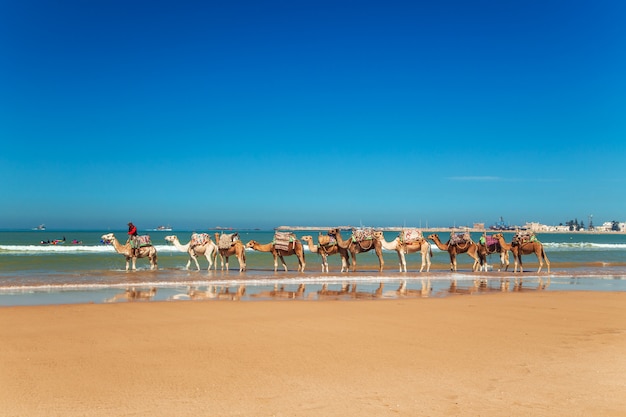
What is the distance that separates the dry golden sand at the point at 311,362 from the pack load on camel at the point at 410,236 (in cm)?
1359

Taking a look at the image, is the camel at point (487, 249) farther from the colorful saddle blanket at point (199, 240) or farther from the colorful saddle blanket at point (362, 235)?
the colorful saddle blanket at point (199, 240)

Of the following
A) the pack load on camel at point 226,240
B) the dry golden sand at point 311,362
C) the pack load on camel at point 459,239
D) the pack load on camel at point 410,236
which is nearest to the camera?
the dry golden sand at point 311,362

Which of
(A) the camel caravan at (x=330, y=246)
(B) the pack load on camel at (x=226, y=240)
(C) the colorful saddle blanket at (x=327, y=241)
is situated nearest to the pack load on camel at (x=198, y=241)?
(A) the camel caravan at (x=330, y=246)

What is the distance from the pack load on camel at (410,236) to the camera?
25922 millimetres

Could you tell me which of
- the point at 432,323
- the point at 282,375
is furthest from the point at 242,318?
the point at 282,375

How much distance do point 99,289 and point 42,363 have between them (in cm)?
1032

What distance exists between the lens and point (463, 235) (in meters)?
26.4

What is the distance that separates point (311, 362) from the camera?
7.45 metres

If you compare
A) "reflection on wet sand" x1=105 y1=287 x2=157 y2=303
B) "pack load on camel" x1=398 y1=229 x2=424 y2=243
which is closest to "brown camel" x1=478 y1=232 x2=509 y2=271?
"pack load on camel" x1=398 y1=229 x2=424 y2=243

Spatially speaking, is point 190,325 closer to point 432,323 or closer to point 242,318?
point 242,318

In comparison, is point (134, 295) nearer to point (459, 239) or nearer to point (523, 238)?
point (459, 239)

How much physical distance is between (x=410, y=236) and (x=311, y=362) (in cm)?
1930

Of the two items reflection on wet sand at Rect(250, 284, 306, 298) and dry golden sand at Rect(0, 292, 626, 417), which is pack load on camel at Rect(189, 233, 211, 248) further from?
dry golden sand at Rect(0, 292, 626, 417)

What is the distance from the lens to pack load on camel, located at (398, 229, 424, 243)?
2592cm
